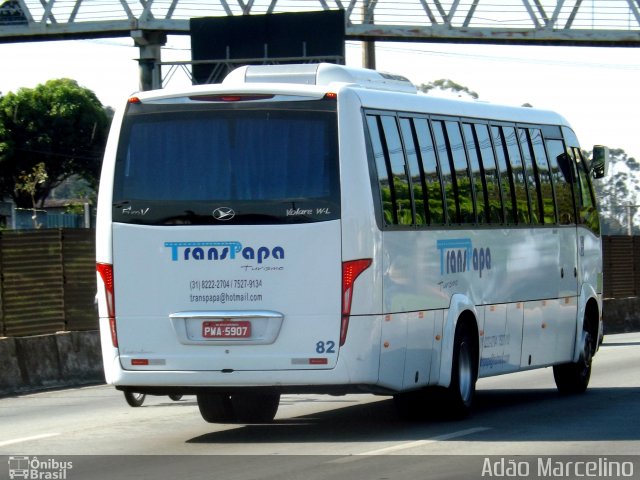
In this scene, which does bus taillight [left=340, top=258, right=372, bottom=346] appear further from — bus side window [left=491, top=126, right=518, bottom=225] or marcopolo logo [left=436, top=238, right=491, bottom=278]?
bus side window [left=491, top=126, right=518, bottom=225]

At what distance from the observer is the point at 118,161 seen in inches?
496

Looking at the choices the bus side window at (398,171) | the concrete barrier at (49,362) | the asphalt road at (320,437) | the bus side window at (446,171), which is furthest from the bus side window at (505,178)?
the concrete barrier at (49,362)

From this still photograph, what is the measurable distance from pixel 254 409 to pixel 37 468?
3.53m

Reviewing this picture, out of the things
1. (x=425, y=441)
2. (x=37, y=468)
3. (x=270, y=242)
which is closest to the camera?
(x=37, y=468)

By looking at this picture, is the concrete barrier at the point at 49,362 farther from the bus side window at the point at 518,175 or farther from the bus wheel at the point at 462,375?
the bus side window at the point at 518,175

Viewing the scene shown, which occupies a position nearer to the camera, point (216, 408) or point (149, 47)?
point (216, 408)

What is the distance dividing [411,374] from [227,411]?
212 centimetres

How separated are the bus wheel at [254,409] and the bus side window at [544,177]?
4.28 m

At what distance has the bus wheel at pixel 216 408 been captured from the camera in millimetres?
14078

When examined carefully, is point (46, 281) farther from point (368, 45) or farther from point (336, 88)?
point (368, 45)

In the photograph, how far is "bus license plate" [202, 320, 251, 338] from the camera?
12.1 meters

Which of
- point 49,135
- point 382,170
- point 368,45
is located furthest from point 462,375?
point 49,135

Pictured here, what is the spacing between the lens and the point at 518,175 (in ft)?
52.7

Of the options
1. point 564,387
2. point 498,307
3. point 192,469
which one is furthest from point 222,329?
point 564,387
